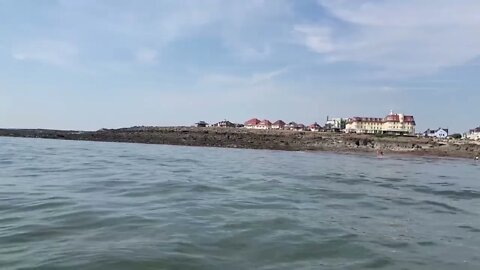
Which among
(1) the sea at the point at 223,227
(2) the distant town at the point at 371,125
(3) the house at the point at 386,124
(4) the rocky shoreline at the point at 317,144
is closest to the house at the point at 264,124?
(2) the distant town at the point at 371,125

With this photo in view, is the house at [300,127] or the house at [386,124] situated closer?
the house at [386,124]

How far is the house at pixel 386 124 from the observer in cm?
12469

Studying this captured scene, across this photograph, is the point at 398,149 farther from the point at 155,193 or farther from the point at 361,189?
the point at 155,193

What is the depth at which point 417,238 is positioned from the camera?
9391 mm

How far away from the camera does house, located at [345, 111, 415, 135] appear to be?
124688 millimetres

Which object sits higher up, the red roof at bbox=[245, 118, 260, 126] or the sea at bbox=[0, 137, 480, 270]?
the red roof at bbox=[245, 118, 260, 126]

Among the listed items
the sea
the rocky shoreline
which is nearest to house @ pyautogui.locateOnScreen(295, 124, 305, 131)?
the rocky shoreline

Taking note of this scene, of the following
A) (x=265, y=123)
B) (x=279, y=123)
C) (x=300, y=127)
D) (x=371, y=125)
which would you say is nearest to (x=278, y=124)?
(x=279, y=123)

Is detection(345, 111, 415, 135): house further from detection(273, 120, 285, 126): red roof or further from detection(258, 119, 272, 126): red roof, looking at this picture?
detection(258, 119, 272, 126): red roof

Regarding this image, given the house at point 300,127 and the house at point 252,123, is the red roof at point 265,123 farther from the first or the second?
the house at point 300,127

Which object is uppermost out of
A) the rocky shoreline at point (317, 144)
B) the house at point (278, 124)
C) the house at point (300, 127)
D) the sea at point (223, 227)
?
the house at point (278, 124)

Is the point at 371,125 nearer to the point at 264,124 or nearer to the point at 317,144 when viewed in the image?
the point at 264,124

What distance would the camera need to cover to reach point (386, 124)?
130 meters

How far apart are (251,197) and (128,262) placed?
748 centimetres
